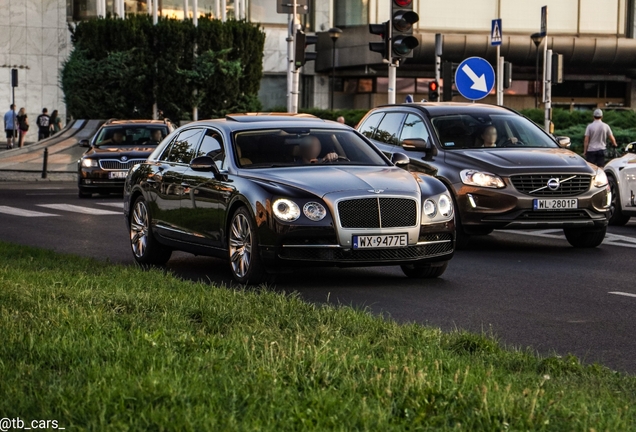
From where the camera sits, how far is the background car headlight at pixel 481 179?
14.9 meters

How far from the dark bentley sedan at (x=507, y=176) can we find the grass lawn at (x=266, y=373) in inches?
247

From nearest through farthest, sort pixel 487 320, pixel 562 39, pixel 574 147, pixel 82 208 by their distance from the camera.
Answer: pixel 487 320, pixel 82 208, pixel 574 147, pixel 562 39

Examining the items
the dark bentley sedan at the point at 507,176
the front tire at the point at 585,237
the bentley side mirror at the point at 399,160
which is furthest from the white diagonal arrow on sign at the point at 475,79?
the bentley side mirror at the point at 399,160

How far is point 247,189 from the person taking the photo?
11508 mm

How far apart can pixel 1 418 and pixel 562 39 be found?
5719 cm

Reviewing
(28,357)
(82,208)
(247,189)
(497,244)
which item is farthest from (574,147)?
(28,357)

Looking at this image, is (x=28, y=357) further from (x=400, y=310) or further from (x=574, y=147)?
(x=574, y=147)

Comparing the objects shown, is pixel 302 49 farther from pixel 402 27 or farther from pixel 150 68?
pixel 150 68

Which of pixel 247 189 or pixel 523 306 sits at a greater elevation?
pixel 247 189

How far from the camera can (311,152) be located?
1244cm

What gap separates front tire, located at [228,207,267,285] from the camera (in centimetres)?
1125

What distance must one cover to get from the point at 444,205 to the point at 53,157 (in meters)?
31.9

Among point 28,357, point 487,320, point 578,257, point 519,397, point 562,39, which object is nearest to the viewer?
point 519,397

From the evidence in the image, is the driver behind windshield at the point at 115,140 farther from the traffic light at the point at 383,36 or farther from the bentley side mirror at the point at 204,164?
the bentley side mirror at the point at 204,164
